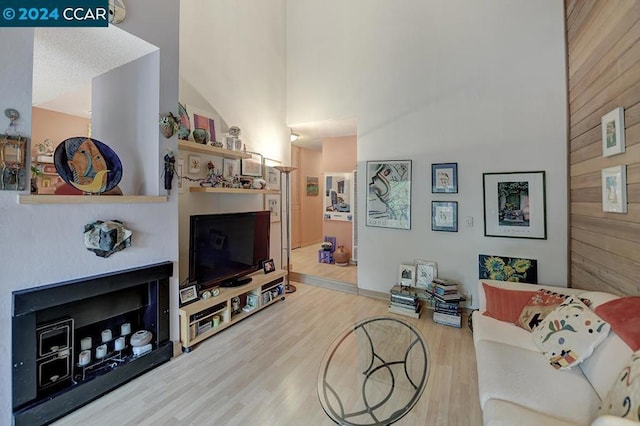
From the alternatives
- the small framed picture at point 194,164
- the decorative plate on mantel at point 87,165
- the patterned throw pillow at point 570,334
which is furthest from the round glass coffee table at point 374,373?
the small framed picture at point 194,164

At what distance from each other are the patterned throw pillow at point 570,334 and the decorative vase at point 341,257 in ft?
10.9

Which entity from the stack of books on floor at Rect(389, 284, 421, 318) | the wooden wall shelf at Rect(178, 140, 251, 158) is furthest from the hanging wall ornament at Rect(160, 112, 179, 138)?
the stack of books on floor at Rect(389, 284, 421, 318)

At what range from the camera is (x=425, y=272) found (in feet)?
10.9

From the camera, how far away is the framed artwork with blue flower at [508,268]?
9.41ft

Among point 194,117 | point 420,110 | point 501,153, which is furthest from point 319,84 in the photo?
point 501,153

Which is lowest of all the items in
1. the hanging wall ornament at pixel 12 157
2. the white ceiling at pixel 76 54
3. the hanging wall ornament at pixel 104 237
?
the hanging wall ornament at pixel 104 237

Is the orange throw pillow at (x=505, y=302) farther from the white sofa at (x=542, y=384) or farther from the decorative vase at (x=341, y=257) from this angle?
the decorative vase at (x=341, y=257)

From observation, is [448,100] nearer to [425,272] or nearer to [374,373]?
[425,272]

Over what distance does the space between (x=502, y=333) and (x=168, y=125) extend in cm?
311

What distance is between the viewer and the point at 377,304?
11.4ft

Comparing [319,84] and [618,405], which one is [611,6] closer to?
[618,405]

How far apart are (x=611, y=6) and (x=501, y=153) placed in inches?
53.3

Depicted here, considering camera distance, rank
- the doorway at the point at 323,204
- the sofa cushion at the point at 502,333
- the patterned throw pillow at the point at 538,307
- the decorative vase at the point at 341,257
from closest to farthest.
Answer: the sofa cushion at the point at 502,333 → the patterned throw pillow at the point at 538,307 → the doorway at the point at 323,204 → the decorative vase at the point at 341,257

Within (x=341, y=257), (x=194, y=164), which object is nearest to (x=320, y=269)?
(x=341, y=257)
